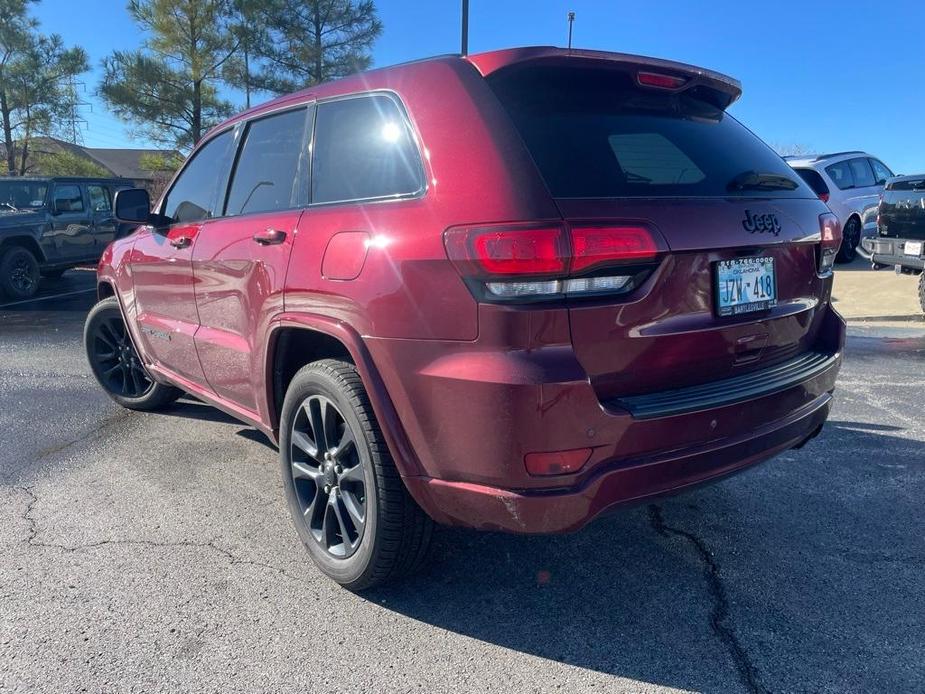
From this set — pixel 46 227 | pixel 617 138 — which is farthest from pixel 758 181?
pixel 46 227

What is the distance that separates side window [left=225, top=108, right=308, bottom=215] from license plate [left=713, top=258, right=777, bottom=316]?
1644 mm

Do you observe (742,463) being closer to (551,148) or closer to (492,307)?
(492,307)

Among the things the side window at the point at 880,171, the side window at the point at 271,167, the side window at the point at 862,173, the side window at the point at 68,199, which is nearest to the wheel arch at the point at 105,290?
the side window at the point at 271,167

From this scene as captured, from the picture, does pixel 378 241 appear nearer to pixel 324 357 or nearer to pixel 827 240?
pixel 324 357

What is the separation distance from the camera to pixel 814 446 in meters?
4.11

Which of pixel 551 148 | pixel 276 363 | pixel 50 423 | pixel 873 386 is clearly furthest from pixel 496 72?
pixel 873 386

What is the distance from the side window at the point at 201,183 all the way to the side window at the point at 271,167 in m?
0.20

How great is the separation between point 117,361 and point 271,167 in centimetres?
260

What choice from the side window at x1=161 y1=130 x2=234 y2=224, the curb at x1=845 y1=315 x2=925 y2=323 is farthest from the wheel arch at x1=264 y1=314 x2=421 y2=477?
the curb at x1=845 y1=315 x2=925 y2=323

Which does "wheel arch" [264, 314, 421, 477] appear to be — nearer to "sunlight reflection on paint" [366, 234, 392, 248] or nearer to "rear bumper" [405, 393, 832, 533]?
"rear bumper" [405, 393, 832, 533]

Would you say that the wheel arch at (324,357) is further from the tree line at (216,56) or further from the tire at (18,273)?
the tree line at (216,56)

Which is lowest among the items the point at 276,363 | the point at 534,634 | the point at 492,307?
the point at 534,634

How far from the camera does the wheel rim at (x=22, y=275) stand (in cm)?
1124

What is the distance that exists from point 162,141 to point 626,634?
23.8 m
